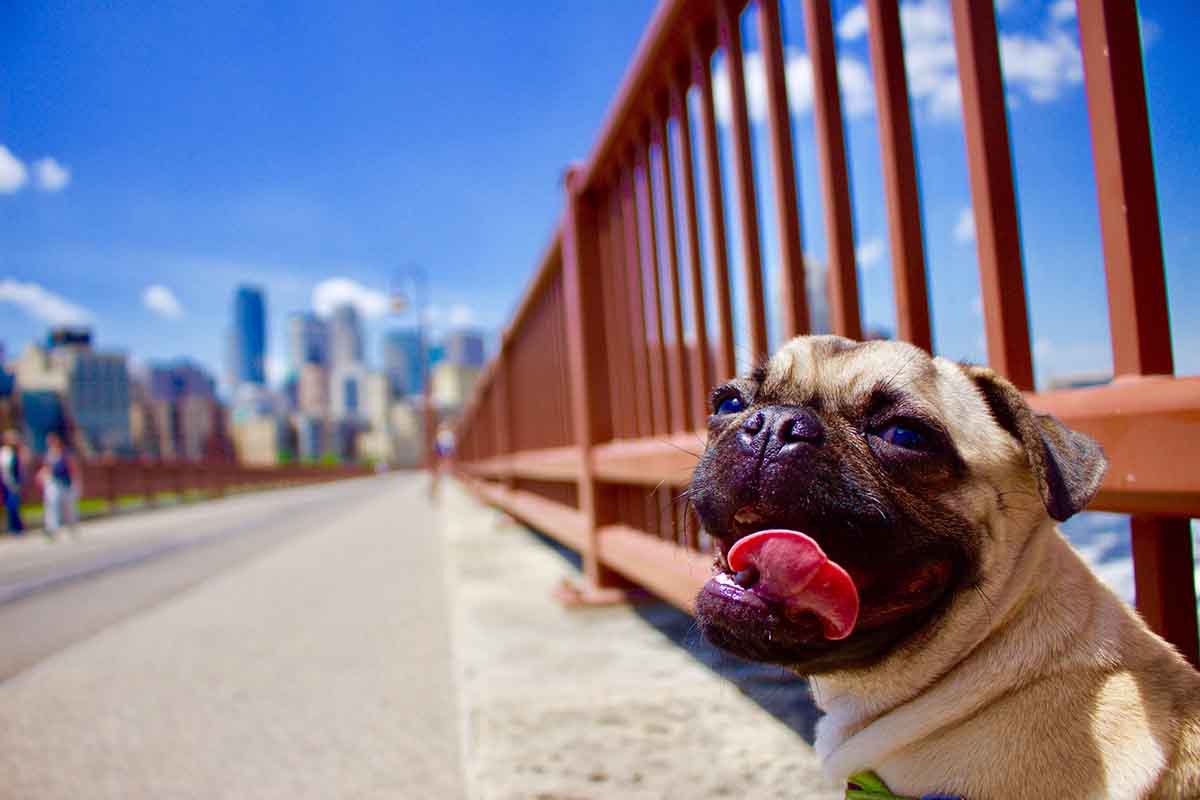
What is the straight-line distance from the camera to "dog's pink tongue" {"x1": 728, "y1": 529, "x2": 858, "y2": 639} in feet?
4.49

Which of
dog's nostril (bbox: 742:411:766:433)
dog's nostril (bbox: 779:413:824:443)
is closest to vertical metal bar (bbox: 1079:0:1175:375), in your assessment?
dog's nostril (bbox: 779:413:824:443)

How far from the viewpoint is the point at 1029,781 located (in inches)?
50.7

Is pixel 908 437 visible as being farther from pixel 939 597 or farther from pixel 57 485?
pixel 57 485

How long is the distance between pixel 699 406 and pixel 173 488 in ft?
107

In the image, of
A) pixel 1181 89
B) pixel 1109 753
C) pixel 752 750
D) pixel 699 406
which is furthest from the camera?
pixel 699 406

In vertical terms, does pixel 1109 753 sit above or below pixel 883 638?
below

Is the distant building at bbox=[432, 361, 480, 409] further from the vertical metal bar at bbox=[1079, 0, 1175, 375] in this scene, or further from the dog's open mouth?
the vertical metal bar at bbox=[1079, 0, 1175, 375]

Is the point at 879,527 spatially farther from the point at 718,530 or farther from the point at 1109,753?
the point at 1109,753

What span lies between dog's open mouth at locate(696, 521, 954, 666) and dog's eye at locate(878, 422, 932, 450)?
0.23 m

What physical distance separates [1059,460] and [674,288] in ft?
6.76

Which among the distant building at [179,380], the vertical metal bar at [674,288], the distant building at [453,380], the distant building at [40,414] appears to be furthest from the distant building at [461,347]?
the vertical metal bar at [674,288]

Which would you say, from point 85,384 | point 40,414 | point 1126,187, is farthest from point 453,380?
point 1126,187

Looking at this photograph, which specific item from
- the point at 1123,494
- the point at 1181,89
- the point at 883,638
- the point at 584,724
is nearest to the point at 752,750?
the point at 584,724

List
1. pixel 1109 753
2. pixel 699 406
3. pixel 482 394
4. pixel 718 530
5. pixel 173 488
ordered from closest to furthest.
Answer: pixel 1109 753
pixel 718 530
pixel 699 406
pixel 482 394
pixel 173 488
